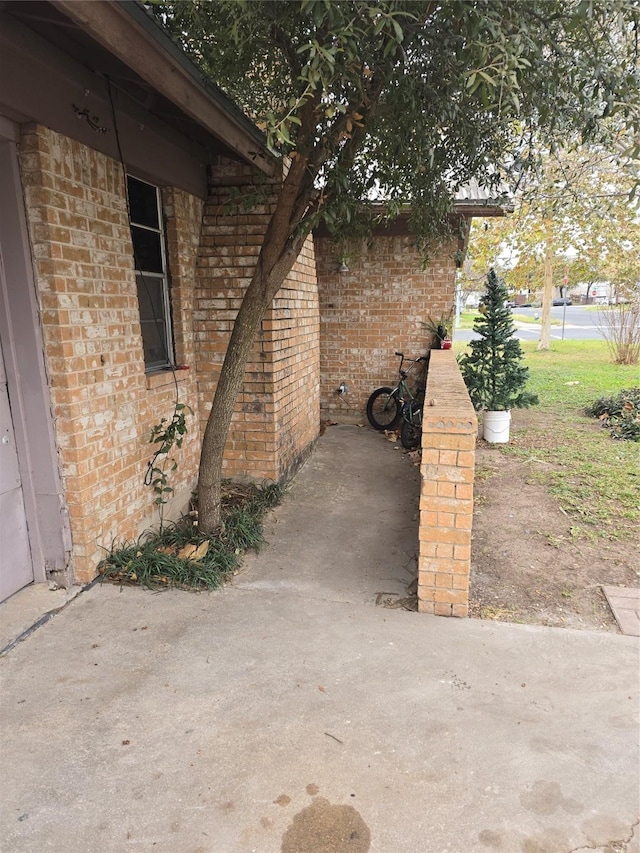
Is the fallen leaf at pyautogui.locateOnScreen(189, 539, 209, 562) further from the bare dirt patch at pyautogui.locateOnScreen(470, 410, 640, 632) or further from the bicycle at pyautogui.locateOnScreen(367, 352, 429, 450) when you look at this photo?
the bicycle at pyautogui.locateOnScreen(367, 352, 429, 450)

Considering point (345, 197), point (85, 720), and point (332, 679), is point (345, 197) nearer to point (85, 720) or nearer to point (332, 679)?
point (332, 679)

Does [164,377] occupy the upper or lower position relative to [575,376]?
upper

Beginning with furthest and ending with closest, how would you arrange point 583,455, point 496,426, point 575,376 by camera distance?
point 575,376, point 496,426, point 583,455

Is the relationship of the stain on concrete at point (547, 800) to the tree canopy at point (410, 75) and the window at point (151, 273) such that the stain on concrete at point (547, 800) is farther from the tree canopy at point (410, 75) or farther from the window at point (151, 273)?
the window at point (151, 273)

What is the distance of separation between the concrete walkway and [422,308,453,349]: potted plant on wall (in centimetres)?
528

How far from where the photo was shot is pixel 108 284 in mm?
3416

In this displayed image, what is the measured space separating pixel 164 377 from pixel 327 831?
328 centimetres

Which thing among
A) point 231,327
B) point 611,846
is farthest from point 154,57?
point 611,846

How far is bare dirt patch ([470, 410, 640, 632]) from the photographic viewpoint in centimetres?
330

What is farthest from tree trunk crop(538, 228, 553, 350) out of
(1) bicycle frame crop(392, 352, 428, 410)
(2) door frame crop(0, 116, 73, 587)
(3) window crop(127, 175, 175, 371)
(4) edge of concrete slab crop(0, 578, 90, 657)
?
(4) edge of concrete slab crop(0, 578, 90, 657)

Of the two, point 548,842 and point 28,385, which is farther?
point 28,385

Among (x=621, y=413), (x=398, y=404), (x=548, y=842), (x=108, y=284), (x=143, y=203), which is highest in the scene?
(x=143, y=203)

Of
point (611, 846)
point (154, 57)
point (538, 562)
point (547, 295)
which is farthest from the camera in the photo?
point (547, 295)

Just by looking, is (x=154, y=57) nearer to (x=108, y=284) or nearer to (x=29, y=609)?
(x=108, y=284)
